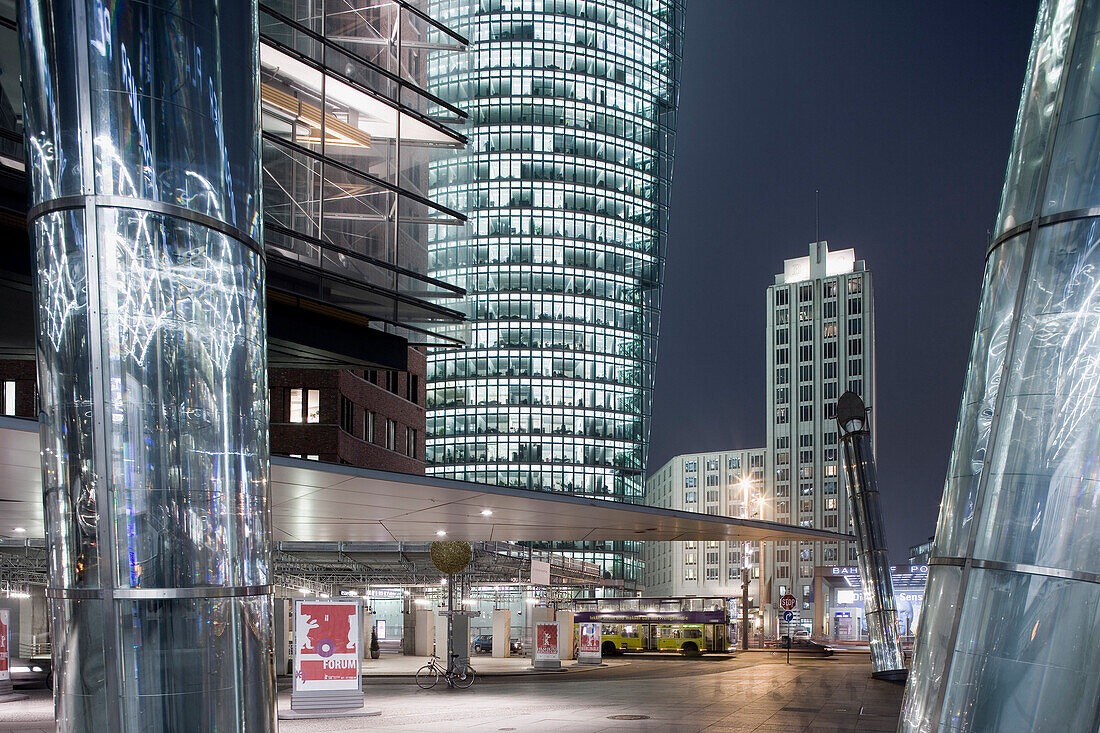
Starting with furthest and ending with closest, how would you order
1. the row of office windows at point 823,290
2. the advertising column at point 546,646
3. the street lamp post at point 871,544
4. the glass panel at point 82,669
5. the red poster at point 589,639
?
the row of office windows at point 823,290 < the red poster at point 589,639 < the advertising column at point 546,646 < the street lamp post at point 871,544 < the glass panel at point 82,669

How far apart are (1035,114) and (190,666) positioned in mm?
4091

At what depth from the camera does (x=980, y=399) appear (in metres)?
4.27

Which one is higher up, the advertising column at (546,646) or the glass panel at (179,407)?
the glass panel at (179,407)

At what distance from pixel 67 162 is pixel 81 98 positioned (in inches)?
10.8

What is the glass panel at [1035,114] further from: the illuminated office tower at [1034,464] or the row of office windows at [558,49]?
the row of office windows at [558,49]

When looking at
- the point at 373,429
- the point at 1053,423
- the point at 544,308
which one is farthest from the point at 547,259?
the point at 1053,423

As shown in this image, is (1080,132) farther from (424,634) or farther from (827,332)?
(827,332)

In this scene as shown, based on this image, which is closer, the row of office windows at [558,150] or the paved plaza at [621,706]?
the paved plaza at [621,706]

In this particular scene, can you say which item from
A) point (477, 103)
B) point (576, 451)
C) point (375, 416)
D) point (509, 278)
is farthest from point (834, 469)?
point (375, 416)

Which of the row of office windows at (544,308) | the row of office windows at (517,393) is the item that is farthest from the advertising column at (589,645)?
the row of office windows at (517,393)

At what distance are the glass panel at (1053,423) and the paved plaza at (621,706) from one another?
15.8 metres

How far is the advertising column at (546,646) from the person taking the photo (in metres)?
44.3

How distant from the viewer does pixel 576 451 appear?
438 ft

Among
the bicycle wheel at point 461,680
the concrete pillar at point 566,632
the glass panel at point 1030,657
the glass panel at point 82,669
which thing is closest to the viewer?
the glass panel at point 1030,657
